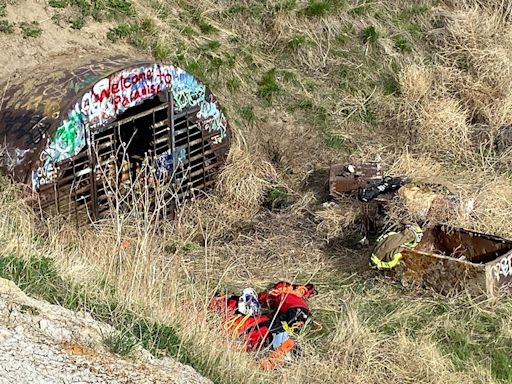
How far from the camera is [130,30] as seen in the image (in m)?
11.1

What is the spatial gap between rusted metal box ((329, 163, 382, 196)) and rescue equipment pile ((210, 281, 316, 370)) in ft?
6.47

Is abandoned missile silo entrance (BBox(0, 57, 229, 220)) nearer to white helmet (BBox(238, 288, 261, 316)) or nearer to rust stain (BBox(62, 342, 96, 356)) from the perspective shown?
white helmet (BBox(238, 288, 261, 316))

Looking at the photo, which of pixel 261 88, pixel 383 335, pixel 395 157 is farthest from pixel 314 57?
pixel 383 335

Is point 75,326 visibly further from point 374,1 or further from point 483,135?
point 374,1

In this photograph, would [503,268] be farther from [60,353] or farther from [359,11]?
[359,11]

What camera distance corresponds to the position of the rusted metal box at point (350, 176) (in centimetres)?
1009

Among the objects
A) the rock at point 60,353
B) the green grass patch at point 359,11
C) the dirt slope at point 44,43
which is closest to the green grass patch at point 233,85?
the dirt slope at point 44,43

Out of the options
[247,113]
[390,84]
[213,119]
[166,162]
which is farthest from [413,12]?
[166,162]

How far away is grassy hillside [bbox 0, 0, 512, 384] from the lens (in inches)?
255

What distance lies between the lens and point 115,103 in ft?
29.8

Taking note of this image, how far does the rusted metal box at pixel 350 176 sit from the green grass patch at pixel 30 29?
3.52 metres

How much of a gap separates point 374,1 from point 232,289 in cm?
615

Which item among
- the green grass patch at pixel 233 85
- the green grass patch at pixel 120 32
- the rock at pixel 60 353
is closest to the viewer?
the rock at pixel 60 353

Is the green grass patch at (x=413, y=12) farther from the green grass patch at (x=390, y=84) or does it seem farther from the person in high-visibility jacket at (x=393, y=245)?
the person in high-visibility jacket at (x=393, y=245)
